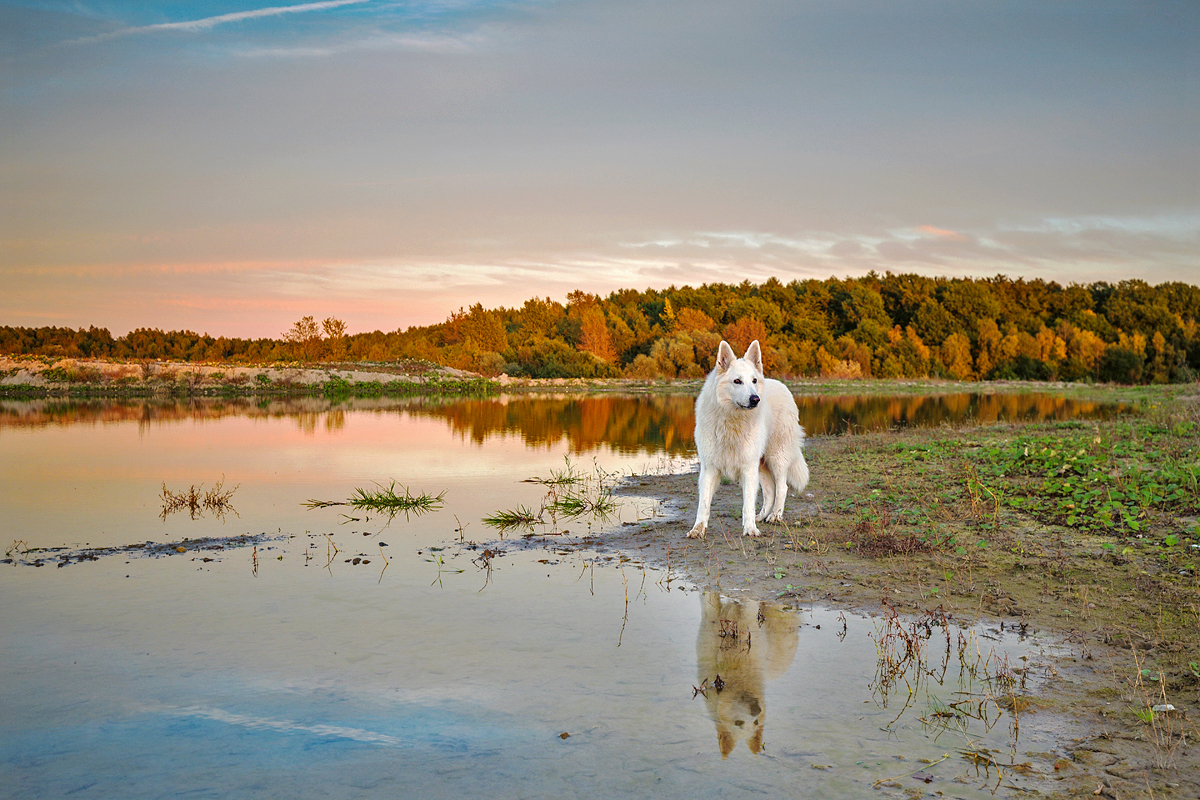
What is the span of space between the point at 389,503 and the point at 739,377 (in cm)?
556

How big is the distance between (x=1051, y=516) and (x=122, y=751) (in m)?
9.54

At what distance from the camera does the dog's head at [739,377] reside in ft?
29.6

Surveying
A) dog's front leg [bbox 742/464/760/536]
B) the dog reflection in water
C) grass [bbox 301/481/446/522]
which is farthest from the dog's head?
grass [bbox 301/481/446/522]

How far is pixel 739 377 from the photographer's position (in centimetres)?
927

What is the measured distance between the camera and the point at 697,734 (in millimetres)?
4391

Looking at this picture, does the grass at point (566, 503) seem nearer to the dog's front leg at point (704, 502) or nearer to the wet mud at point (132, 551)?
the dog's front leg at point (704, 502)

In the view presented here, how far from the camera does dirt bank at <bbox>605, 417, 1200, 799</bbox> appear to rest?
14.2 feet

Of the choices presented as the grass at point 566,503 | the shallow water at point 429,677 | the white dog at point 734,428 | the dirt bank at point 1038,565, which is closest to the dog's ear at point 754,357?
the white dog at point 734,428

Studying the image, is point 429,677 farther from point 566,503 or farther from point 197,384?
point 197,384

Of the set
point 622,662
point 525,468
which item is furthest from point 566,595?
point 525,468

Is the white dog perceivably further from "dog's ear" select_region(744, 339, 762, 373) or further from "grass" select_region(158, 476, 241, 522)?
"grass" select_region(158, 476, 241, 522)

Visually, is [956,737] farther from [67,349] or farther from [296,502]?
[67,349]

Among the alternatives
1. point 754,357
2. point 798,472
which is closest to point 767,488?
point 798,472

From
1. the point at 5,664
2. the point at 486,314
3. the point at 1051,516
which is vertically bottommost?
the point at 5,664
